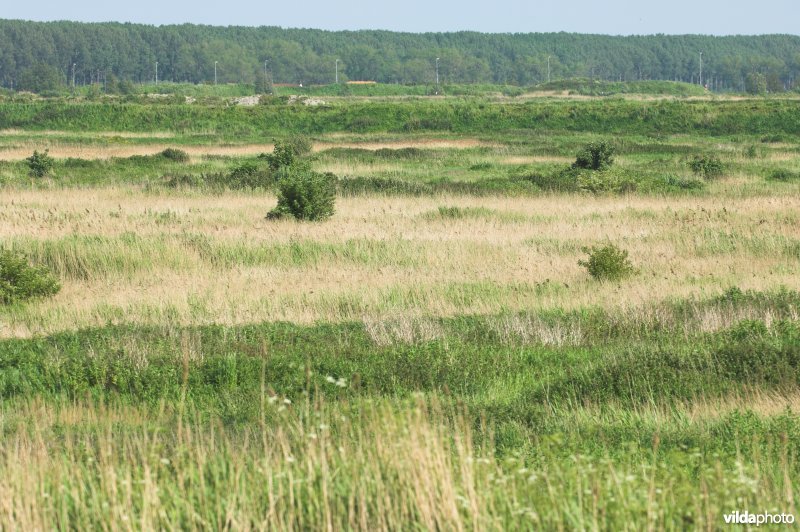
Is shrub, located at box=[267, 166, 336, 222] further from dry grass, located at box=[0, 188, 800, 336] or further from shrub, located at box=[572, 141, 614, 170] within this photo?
shrub, located at box=[572, 141, 614, 170]

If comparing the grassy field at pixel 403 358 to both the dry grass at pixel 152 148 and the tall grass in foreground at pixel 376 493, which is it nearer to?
the tall grass in foreground at pixel 376 493

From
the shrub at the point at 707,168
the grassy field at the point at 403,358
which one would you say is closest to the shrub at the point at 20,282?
the grassy field at the point at 403,358

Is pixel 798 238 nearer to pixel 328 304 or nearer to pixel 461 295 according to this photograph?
pixel 461 295

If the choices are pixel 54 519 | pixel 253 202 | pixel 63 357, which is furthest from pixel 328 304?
pixel 253 202

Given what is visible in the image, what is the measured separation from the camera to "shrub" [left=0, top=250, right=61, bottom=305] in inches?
571

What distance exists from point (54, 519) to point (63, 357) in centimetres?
502

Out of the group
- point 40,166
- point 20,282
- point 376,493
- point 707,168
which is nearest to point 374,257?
point 20,282

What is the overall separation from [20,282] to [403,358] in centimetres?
699

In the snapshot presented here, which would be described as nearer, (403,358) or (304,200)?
(403,358)

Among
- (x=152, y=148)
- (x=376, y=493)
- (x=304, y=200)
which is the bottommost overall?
(x=152, y=148)

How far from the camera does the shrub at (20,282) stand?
1452 cm

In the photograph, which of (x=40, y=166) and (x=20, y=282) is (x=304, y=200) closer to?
(x=20, y=282)

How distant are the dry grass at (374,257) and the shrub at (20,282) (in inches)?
12.9

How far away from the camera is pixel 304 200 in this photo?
2259cm
